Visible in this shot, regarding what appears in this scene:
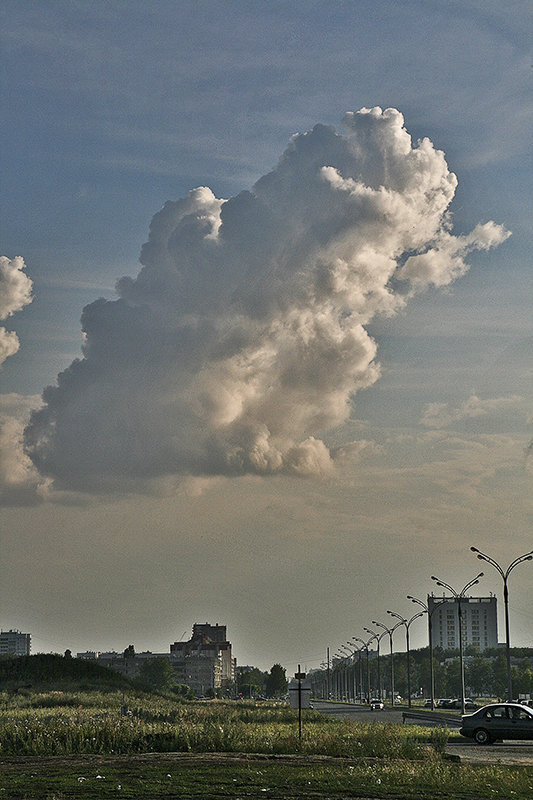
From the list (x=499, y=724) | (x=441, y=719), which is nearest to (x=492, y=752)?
(x=499, y=724)

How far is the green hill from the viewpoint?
3959 inches

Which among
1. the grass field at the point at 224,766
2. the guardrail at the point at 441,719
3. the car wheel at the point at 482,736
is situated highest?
the grass field at the point at 224,766

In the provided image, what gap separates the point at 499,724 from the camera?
1785 inches

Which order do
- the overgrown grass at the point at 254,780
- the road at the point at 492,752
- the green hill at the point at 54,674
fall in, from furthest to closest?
the green hill at the point at 54,674 < the road at the point at 492,752 < the overgrown grass at the point at 254,780

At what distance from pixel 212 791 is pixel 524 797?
23.2 ft

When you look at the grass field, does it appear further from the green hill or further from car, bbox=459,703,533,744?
the green hill

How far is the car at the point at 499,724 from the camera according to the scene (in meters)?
44.5

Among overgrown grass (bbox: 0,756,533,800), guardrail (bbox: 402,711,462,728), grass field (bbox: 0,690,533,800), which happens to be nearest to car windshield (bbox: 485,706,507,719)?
grass field (bbox: 0,690,533,800)

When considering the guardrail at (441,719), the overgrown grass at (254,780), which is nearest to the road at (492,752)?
the overgrown grass at (254,780)

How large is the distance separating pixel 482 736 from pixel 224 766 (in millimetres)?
21370

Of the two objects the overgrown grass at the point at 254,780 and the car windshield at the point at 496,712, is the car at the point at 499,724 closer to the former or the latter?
the car windshield at the point at 496,712

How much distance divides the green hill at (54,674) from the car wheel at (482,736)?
198 feet

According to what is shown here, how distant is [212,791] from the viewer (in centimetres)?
2180

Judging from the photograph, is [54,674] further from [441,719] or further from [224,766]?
[224,766]
